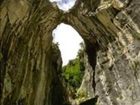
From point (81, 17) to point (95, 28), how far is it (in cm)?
107

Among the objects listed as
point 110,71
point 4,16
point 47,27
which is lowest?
point 110,71

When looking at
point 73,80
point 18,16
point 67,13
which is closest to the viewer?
point 18,16

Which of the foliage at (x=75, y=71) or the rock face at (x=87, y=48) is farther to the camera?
the foliage at (x=75, y=71)

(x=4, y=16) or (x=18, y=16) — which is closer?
(x=4, y=16)

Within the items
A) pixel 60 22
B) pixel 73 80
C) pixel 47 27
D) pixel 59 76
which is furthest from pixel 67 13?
pixel 73 80

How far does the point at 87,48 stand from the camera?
71.5ft

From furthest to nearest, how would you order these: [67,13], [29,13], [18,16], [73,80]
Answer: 1. [73,80]
2. [67,13]
3. [29,13]
4. [18,16]

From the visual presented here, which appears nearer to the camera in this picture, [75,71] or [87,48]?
[87,48]

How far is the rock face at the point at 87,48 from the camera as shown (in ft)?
45.8

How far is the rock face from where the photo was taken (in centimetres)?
1395

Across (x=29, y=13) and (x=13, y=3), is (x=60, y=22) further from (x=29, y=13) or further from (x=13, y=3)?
(x=13, y=3)

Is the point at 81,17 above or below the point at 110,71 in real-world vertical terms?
above

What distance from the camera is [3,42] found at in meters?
13.1

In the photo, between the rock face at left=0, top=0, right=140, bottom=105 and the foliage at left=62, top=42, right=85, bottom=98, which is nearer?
the rock face at left=0, top=0, right=140, bottom=105
